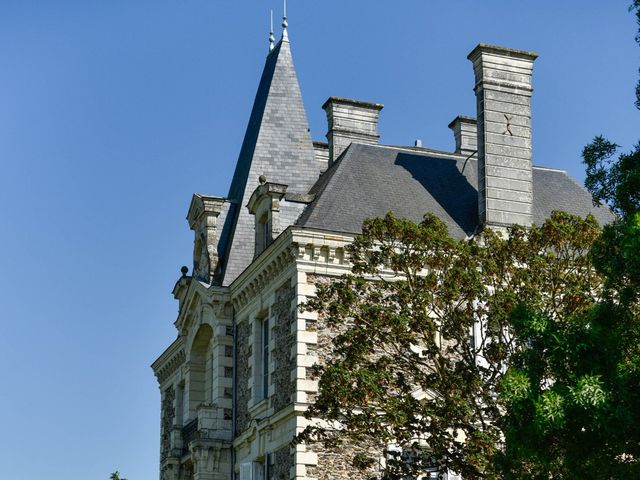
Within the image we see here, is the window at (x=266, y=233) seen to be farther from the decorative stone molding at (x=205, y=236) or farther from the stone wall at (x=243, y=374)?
the decorative stone molding at (x=205, y=236)

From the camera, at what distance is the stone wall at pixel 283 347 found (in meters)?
23.4

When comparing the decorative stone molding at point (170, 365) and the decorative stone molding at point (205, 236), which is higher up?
the decorative stone molding at point (205, 236)

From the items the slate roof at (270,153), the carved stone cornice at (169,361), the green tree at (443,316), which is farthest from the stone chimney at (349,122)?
the green tree at (443,316)

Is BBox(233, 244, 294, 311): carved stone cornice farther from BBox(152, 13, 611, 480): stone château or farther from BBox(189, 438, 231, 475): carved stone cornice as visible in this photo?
BBox(189, 438, 231, 475): carved stone cornice

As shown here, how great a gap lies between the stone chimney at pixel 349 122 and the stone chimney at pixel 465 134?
71.5 inches

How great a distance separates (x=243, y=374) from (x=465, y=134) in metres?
7.60

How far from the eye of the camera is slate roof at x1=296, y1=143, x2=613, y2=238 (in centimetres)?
2500

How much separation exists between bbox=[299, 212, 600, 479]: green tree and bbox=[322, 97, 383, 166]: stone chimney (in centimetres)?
895

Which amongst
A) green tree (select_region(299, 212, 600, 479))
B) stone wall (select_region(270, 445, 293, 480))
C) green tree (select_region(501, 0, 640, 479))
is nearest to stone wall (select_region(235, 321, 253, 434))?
stone wall (select_region(270, 445, 293, 480))

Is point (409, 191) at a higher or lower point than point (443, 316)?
higher

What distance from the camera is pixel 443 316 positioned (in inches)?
765

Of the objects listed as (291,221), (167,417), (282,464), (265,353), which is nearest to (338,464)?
(282,464)

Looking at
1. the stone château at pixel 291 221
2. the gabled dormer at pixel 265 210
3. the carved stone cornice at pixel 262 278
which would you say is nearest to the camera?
the stone château at pixel 291 221

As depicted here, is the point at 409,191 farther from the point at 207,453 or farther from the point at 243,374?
the point at 207,453
